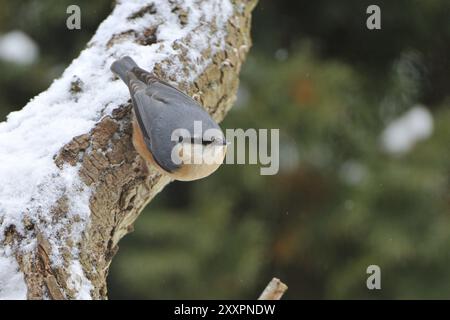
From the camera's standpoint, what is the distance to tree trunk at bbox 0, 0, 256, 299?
2.47 metres

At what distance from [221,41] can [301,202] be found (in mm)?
2996

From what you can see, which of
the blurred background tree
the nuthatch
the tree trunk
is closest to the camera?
the tree trunk

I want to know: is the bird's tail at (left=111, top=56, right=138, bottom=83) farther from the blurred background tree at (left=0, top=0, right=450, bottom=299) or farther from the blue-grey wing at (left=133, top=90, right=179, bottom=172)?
the blurred background tree at (left=0, top=0, right=450, bottom=299)

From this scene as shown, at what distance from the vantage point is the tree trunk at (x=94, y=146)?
2467 millimetres

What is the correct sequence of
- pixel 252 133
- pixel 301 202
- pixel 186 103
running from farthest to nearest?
pixel 301 202 → pixel 252 133 → pixel 186 103

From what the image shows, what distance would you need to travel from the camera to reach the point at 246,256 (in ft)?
19.8

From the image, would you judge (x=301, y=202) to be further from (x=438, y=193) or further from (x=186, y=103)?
(x=186, y=103)

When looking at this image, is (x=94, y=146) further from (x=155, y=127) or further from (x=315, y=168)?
(x=315, y=168)

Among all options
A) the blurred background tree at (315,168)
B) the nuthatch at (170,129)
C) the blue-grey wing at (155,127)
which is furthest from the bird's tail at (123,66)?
the blurred background tree at (315,168)

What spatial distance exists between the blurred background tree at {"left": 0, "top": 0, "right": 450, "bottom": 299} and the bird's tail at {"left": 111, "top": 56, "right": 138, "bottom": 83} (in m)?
2.79

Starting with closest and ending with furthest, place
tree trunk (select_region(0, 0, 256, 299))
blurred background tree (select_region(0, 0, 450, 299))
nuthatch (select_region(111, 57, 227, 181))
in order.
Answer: tree trunk (select_region(0, 0, 256, 299))
nuthatch (select_region(111, 57, 227, 181))
blurred background tree (select_region(0, 0, 450, 299))

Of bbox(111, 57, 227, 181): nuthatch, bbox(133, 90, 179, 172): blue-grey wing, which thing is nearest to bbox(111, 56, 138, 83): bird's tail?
bbox(111, 57, 227, 181): nuthatch

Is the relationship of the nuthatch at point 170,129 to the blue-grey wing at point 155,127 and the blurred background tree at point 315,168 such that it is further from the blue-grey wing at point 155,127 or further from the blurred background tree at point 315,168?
the blurred background tree at point 315,168
